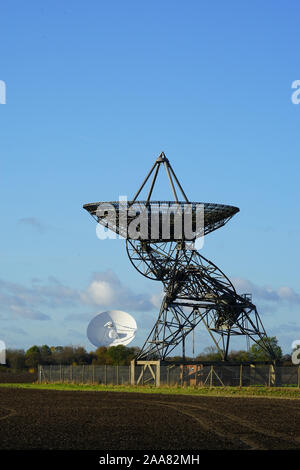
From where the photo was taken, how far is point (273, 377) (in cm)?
7550

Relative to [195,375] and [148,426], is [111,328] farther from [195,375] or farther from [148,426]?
[148,426]

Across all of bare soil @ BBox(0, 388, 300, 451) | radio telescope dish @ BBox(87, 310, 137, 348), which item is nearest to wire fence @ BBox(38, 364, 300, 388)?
radio telescope dish @ BBox(87, 310, 137, 348)

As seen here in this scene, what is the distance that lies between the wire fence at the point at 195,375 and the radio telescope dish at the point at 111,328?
360 inches

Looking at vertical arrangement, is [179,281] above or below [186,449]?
above

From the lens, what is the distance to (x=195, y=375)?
71.8m

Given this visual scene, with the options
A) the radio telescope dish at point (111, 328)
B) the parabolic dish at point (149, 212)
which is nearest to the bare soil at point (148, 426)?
the parabolic dish at point (149, 212)

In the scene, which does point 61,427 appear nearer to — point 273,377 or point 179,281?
point 179,281

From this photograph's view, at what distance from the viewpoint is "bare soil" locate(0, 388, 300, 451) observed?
23156 millimetres

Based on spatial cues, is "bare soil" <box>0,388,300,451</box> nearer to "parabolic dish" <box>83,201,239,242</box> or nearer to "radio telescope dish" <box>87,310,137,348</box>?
"parabolic dish" <box>83,201,239,242</box>

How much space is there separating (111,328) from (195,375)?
19.4 metres

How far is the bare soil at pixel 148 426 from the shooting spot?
23156 millimetres

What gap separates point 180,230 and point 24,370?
78929mm
